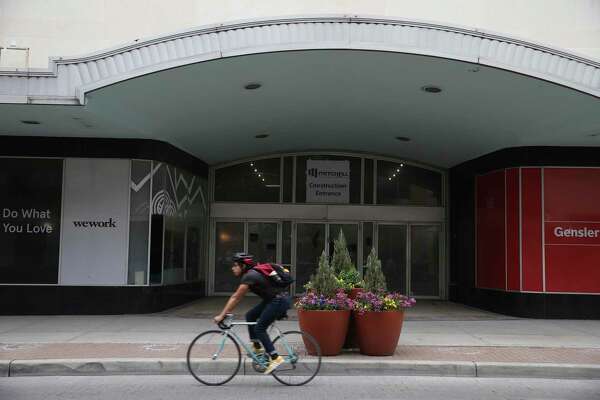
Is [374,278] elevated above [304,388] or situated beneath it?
elevated above

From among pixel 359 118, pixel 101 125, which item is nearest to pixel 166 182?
pixel 101 125

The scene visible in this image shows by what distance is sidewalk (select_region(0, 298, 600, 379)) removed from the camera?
8.45 meters

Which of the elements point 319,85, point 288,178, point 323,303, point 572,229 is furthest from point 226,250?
point 323,303

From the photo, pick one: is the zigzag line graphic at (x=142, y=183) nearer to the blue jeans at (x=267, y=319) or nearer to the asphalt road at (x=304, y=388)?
the asphalt road at (x=304, y=388)

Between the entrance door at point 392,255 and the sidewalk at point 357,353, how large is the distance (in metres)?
4.28

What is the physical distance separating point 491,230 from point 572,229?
1.99 metres

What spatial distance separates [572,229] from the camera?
14.0 metres

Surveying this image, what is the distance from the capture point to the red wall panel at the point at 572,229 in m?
13.9

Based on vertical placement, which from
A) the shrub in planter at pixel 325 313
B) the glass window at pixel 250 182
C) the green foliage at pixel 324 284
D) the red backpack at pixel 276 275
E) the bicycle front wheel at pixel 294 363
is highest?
the glass window at pixel 250 182

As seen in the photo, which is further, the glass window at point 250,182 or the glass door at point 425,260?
the glass window at point 250,182

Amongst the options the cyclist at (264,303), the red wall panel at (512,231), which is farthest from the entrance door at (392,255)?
the cyclist at (264,303)

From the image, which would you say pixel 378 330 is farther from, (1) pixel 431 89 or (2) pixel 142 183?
(2) pixel 142 183

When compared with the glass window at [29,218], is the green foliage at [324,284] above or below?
below

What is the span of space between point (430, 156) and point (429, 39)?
783 centimetres
